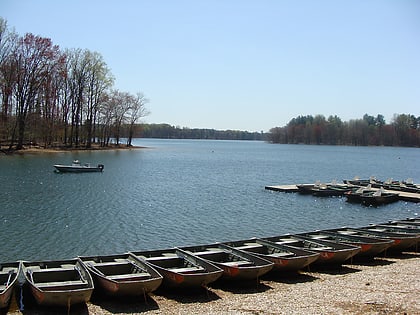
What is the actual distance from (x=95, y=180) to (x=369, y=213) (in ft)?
85.4

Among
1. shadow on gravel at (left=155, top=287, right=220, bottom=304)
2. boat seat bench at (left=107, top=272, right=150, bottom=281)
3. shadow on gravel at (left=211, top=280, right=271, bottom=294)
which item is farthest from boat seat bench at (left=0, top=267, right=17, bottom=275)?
shadow on gravel at (left=211, top=280, right=271, bottom=294)

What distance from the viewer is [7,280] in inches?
465

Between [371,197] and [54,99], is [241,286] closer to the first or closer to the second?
[371,197]

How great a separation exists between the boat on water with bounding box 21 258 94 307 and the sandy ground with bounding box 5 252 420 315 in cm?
46

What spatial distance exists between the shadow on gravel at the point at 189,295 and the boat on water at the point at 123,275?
0.73 m

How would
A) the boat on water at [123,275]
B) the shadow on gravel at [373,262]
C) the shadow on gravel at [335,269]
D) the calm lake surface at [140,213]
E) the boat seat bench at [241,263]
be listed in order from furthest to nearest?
the calm lake surface at [140,213] < the shadow on gravel at [373,262] < the shadow on gravel at [335,269] < the boat seat bench at [241,263] < the boat on water at [123,275]

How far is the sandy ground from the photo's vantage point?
10734 mm

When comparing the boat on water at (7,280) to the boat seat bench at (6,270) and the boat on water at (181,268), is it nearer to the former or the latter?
the boat seat bench at (6,270)

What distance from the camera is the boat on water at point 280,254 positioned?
13.9 m

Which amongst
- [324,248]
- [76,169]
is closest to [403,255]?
[324,248]

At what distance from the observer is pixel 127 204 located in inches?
1174

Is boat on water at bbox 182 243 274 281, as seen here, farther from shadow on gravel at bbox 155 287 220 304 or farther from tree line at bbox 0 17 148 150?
tree line at bbox 0 17 148 150

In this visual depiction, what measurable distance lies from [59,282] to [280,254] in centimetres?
737

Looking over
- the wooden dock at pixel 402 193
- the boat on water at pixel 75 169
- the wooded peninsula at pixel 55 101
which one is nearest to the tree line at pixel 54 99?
the wooded peninsula at pixel 55 101
